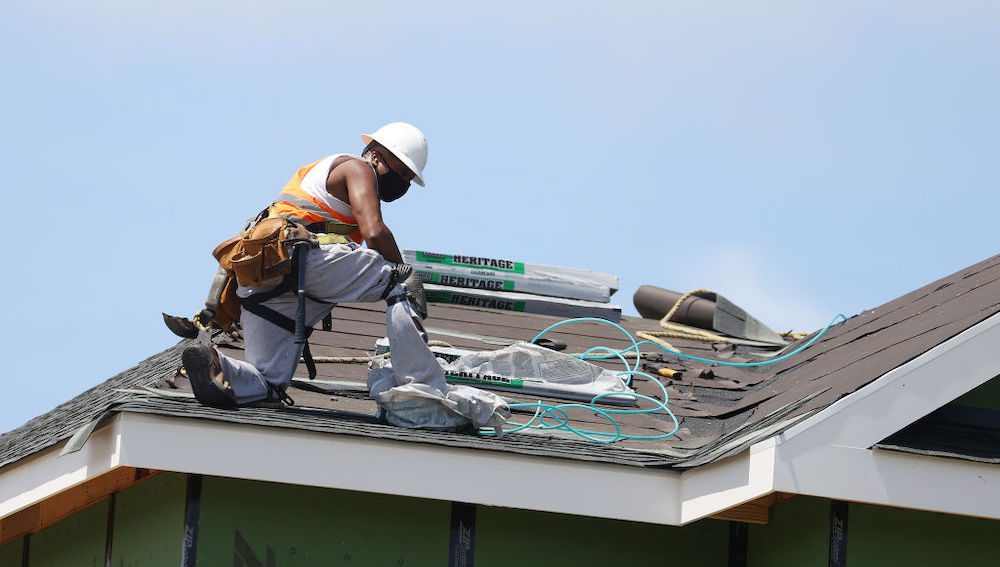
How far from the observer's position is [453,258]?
1102 cm

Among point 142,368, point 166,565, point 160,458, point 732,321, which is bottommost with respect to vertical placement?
point 166,565

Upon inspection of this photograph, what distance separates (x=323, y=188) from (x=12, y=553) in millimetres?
3777

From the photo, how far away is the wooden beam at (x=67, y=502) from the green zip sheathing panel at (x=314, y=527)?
70cm

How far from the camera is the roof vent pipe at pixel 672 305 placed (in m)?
11.7

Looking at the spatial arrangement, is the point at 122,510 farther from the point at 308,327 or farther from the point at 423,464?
the point at 423,464

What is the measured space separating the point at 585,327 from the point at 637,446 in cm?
320

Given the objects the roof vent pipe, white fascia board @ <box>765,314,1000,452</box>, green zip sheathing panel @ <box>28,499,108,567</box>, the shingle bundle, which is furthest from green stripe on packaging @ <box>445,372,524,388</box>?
the roof vent pipe

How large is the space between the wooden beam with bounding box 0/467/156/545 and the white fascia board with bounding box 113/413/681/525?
2.71ft

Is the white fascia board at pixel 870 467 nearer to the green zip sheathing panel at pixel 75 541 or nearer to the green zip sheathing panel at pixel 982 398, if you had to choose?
the green zip sheathing panel at pixel 982 398

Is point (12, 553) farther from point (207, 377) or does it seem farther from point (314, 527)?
point (314, 527)

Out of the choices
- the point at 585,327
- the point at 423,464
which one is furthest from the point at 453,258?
the point at 423,464

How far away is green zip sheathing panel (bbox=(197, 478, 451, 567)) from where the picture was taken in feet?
21.9

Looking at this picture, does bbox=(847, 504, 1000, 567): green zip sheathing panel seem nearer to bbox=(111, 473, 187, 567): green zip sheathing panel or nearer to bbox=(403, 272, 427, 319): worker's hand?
bbox=(403, 272, 427, 319): worker's hand

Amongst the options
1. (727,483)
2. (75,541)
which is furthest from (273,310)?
(727,483)
